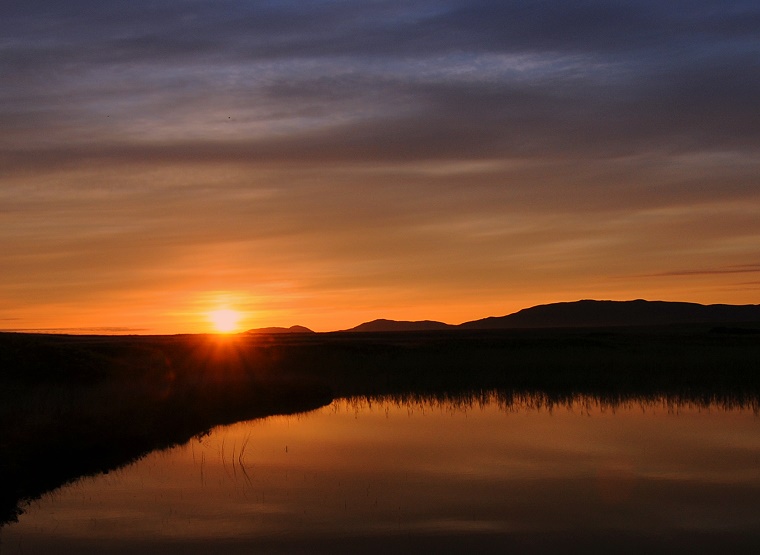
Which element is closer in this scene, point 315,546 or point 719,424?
point 315,546

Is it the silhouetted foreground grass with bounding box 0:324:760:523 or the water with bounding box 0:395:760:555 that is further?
the silhouetted foreground grass with bounding box 0:324:760:523

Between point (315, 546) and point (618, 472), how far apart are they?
688 cm

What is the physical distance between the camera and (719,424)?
2133 centimetres

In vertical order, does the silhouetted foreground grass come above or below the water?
above

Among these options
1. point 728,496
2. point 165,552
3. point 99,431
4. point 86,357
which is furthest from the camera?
point 86,357

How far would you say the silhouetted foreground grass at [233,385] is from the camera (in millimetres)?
17078

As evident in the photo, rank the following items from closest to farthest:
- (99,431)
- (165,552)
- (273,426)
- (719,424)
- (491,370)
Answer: (165,552), (99,431), (719,424), (273,426), (491,370)

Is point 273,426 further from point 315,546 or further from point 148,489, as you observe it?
point 315,546

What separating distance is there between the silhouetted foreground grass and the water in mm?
997

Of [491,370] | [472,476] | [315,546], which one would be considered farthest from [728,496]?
[491,370]

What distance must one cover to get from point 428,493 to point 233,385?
1567cm

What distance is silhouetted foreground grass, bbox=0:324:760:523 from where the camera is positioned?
17078mm

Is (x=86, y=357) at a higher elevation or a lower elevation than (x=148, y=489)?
higher

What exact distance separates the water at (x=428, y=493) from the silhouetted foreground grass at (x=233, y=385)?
100 cm
